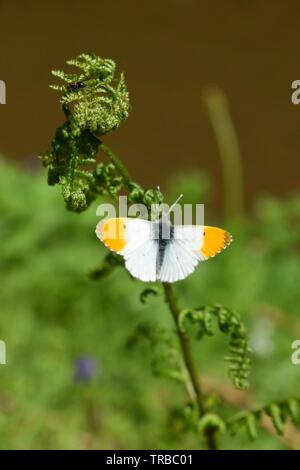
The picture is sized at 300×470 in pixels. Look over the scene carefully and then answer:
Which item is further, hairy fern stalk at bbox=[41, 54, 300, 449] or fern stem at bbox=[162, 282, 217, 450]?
fern stem at bbox=[162, 282, 217, 450]

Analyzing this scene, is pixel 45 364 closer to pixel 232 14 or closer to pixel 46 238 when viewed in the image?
pixel 46 238

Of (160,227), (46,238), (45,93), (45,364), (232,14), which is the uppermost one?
(232,14)

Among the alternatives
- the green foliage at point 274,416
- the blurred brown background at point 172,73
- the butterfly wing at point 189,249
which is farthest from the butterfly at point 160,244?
the blurred brown background at point 172,73

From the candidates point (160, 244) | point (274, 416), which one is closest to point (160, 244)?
point (160, 244)

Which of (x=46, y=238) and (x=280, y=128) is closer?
(x=46, y=238)

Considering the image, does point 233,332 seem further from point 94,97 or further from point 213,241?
point 94,97

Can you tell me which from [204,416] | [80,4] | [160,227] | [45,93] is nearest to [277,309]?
[204,416]

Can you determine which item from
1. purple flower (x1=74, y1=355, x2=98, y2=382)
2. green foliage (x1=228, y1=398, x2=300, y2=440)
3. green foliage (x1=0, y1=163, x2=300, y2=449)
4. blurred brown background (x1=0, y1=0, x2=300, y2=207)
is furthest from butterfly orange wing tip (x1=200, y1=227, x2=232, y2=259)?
blurred brown background (x1=0, y1=0, x2=300, y2=207)

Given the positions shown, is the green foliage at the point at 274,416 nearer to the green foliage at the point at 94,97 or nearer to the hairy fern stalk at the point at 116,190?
the hairy fern stalk at the point at 116,190

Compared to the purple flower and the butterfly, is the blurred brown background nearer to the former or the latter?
the purple flower
